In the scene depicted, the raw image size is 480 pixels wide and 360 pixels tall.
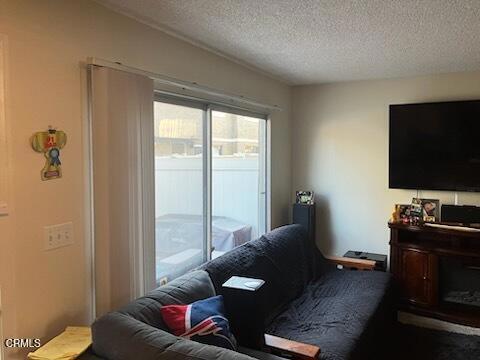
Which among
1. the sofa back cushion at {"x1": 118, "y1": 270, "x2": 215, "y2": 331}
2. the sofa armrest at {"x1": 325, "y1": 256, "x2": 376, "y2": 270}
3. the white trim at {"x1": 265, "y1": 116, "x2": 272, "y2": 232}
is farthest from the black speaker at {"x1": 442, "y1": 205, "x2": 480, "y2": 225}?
the sofa back cushion at {"x1": 118, "y1": 270, "x2": 215, "y2": 331}

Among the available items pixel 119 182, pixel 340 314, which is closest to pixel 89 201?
pixel 119 182

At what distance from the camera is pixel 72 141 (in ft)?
6.61

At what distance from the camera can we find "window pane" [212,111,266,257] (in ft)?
11.3

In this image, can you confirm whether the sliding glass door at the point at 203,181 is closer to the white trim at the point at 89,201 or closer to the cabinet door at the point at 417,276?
the white trim at the point at 89,201

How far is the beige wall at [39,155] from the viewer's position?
1.75m

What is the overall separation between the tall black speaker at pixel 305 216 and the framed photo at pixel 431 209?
1.13 meters

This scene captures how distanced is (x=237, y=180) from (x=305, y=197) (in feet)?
3.41

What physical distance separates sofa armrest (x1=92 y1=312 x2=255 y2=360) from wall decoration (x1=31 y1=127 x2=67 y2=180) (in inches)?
29.2

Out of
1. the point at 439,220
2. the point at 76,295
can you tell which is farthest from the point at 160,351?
the point at 439,220

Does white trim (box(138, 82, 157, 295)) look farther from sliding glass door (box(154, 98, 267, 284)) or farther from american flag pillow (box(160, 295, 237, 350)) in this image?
american flag pillow (box(160, 295, 237, 350))

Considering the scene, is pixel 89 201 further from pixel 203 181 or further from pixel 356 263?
pixel 356 263

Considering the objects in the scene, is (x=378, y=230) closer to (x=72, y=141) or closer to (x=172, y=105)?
(x=172, y=105)

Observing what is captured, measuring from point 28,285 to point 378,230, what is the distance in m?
3.52

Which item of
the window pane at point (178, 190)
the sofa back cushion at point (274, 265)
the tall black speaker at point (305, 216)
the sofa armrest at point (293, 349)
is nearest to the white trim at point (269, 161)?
the tall black speaker at point (305, 216)
